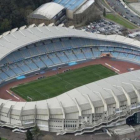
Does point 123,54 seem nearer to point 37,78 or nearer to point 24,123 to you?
point 37,78

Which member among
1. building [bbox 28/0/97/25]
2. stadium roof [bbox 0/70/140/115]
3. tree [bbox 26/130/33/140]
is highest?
building [bbox 28/0/97/25]

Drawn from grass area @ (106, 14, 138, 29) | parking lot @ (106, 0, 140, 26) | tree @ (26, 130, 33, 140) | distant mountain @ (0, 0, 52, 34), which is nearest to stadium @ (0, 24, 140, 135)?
tree @ (26, 130, 33, 140)

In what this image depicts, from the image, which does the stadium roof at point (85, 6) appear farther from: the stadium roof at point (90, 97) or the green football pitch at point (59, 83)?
the stadium roof at point (90, 97)

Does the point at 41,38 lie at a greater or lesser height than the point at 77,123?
greater

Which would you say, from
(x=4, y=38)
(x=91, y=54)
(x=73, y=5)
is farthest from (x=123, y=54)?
(x=73, y=5)

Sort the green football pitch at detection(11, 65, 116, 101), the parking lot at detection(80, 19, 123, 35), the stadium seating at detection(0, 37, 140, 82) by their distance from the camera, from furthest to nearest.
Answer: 1. the parking lot at detection(80, 19, 123, 35)
2. the stadium seating at detection(0, 37, 140, 82)
3. the green football pitch at detection(11, 65, 116, 101)

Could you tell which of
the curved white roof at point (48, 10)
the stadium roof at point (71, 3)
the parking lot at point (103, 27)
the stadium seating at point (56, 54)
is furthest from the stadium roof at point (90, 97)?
the stadium roof at point (71, 3)

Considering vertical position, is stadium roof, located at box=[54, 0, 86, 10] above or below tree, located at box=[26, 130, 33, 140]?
above

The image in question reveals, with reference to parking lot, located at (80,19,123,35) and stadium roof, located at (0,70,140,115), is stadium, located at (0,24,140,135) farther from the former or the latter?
parking lot, located at (80,19,123,35)
